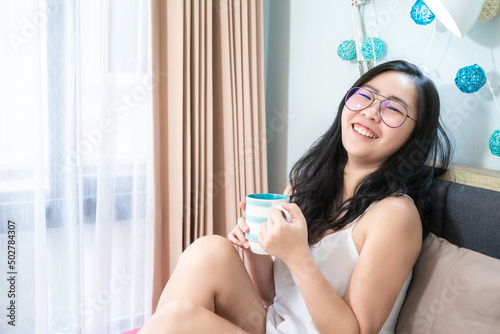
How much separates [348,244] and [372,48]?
806mm

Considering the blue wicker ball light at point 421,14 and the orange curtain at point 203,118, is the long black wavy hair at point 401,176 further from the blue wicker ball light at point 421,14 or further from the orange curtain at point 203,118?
the orange curtain at point 203,118

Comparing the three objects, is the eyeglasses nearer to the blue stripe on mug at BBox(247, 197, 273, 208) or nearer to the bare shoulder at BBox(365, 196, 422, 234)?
the bare shoulder at BBox(365, 196, 422, 234)

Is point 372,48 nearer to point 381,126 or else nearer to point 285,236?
point 381,126

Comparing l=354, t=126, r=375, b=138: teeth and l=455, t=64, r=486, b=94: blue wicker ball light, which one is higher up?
l=455, t=64, r=486, b=94: blue wicker ball light

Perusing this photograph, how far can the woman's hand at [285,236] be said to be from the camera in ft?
3.22

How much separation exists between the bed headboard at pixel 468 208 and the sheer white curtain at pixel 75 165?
119 cm

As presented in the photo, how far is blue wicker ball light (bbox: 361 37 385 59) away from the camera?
160 cm

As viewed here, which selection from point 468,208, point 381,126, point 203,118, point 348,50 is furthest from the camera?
point 203,118

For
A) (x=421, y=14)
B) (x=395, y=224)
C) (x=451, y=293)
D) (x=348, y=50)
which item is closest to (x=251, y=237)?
(x=395, y=224)

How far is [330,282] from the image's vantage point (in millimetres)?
1170

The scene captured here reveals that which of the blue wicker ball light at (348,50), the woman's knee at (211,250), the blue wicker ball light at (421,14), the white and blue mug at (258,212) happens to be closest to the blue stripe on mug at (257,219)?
the white and blue mug at (258,212)

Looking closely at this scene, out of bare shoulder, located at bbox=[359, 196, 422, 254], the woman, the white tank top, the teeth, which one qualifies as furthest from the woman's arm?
the teeth

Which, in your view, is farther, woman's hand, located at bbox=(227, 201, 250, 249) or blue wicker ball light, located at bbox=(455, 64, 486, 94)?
blue wicker ball light, located at bbox=(455, 64, 486, 94)

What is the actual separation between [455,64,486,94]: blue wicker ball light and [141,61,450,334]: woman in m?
0.09
